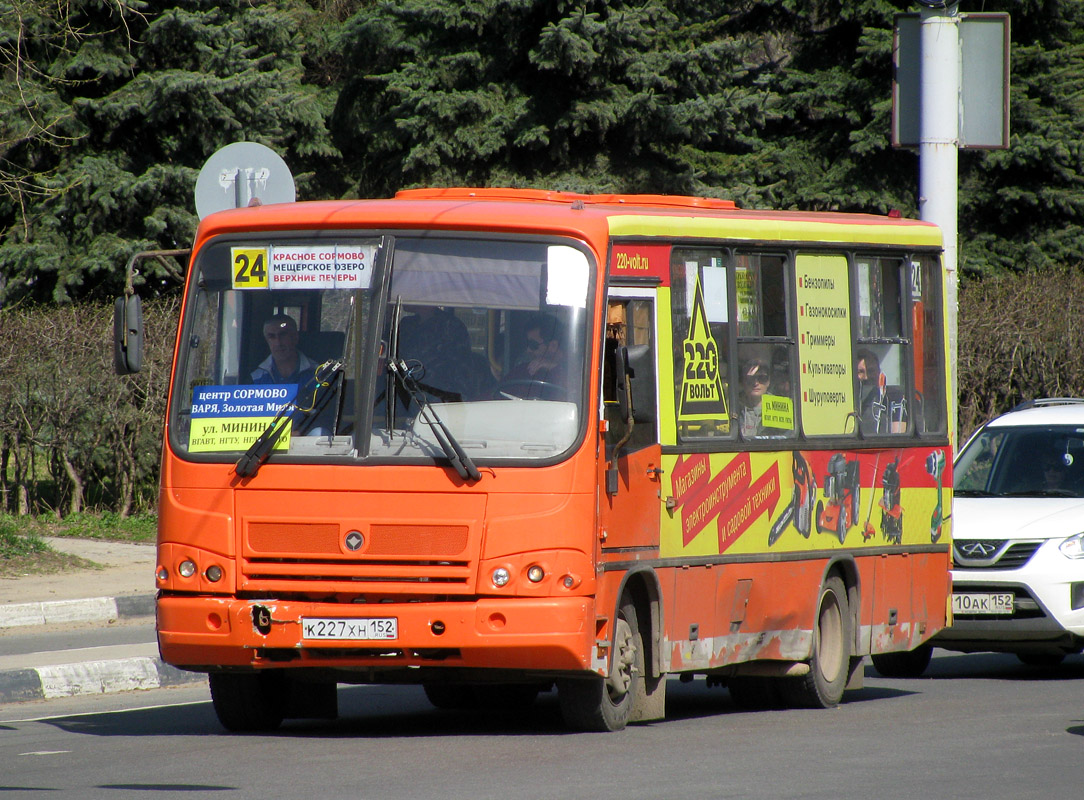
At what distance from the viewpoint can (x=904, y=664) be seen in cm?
1249

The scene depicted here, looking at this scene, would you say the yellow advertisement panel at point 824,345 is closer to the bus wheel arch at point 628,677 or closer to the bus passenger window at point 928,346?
the bus passenger window at point 928,346

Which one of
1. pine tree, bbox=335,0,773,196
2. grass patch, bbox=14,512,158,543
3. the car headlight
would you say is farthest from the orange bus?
pine tree, bbox=335,0,773,196

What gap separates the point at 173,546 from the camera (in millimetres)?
8398

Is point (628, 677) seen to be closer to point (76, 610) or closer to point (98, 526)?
point (76, 610)

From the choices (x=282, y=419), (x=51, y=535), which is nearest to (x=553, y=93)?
(x=51, y=535)

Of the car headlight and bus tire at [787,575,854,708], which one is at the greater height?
the car headlight

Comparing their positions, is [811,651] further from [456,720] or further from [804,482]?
[456,720]

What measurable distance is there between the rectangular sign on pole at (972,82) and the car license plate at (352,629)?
9300mm

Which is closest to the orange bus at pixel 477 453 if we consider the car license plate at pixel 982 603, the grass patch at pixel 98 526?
the car license plate at pixel 982 603

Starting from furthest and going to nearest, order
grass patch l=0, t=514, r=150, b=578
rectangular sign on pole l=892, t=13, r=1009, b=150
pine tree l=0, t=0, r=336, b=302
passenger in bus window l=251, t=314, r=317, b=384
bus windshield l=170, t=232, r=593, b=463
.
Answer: pine tree l=0, t=0, r=336, b=302 → grass patch l=0, t=514, r=150, b=578 → rectangular sign on pole l=892, t=13, r=1009, b=150 → passenger in bus window l=251, t=314, r=317, b=384 → bus windshield l=170, t=232, r=593, b=463

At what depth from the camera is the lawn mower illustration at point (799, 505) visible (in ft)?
32.3

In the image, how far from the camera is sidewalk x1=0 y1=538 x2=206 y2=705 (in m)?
10.7

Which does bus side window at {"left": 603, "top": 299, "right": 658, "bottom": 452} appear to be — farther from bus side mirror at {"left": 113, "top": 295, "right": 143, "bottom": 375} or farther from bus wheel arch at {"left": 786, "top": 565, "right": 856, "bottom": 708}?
bus side mirror at {"left": 113, "top": 295, "right": 143, "bottom": 375}

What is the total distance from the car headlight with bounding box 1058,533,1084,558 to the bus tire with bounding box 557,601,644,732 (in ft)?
13.7
